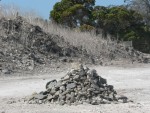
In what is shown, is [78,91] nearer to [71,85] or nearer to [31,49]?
[71,85]

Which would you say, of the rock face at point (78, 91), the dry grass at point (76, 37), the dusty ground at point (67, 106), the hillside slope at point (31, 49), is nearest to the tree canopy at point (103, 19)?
the dry grass at point (76, 37)

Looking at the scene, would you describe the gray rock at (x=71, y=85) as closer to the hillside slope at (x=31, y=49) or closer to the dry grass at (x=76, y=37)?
the hillside slope at (x=31, y=49)

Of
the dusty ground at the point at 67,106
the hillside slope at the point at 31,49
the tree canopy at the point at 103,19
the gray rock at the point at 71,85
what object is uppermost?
the tree canopy at the point at 103,19

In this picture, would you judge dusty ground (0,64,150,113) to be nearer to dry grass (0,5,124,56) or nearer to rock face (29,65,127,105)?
rock face (29,65,127,105)

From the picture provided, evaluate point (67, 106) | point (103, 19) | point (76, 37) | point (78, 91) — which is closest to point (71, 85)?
point (78, 91)

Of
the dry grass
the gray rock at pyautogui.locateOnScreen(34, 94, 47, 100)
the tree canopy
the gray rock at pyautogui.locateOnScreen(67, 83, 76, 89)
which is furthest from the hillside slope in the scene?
the tree canopy

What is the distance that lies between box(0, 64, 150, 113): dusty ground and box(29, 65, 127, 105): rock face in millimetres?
354

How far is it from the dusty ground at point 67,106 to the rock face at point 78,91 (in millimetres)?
354

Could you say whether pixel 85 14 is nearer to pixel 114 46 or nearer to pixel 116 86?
pixel 114 46

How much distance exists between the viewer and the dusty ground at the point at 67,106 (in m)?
11.2

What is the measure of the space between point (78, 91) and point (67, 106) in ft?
2.20

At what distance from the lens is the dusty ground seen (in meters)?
11.2

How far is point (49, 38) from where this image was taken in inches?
1054

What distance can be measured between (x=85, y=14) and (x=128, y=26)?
14.7 ft
